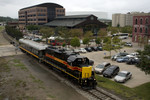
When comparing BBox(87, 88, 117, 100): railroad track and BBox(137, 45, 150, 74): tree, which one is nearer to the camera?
BBox(87, 88, 117, 100): railroad track

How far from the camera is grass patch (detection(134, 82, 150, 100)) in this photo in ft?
56.2

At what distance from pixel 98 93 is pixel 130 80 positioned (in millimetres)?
7300

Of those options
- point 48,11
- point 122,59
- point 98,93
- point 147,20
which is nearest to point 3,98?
point 98,93

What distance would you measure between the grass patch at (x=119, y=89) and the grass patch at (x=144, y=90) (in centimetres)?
66

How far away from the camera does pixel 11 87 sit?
1981cm

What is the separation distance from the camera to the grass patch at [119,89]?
1707cm

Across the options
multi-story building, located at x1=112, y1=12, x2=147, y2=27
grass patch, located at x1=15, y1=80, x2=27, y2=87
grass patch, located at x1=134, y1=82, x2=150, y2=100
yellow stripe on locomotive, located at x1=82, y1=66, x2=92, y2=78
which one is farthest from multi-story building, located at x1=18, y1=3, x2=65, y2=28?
grass patch, located at x1=134, y1=82, x2=150, y2=100

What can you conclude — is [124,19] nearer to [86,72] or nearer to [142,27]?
[142,27]

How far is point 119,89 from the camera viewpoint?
18.8 metres

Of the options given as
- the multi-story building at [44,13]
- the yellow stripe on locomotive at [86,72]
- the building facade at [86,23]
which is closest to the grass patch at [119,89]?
the yellow stripe on locomotive at [86,72]

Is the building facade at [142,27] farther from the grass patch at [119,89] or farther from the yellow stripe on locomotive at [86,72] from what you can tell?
the yellow stripe on locomotive at [86,72]

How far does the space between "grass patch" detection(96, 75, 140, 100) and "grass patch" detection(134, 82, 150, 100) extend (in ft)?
2.17

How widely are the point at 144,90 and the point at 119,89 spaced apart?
2912 millimetres

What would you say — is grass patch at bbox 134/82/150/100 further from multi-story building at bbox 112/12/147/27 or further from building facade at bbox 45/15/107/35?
multi-story building at bbox 112/12/147/27
